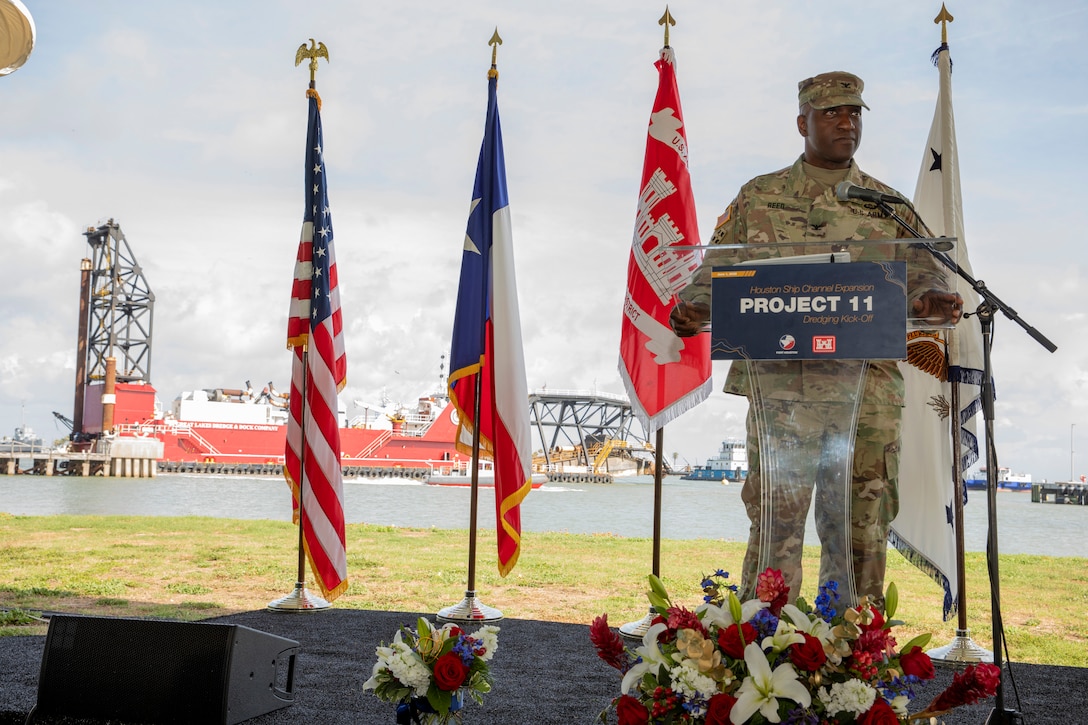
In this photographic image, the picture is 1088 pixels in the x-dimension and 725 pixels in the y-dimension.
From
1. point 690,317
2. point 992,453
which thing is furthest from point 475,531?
point 992,453

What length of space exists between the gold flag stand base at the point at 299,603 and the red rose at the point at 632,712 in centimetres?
295

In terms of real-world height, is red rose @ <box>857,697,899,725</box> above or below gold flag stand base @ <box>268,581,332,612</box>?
above

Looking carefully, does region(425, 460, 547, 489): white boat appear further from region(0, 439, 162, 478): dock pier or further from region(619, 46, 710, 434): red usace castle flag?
region(619, 46, 710, 434): red usace castle flag

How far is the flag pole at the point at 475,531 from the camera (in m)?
3.96

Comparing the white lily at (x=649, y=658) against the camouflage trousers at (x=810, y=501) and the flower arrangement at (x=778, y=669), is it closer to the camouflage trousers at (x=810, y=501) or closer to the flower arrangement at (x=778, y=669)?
the flower arrangement at (x=778, y=669)

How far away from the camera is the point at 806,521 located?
1.92 meters

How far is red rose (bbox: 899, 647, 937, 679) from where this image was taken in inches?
59.1

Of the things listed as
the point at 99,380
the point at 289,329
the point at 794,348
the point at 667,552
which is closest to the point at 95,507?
the point at 667,552

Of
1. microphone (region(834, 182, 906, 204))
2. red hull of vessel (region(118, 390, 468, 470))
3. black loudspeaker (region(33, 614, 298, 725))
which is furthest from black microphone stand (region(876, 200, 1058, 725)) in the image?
red hull of vessel (region(118, 390, 468, 470))

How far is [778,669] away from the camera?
143 cm

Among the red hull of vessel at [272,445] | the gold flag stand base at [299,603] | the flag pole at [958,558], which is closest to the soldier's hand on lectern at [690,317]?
the flag pole at [958,558]

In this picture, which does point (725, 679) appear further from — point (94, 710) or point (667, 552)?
point (667, 552)

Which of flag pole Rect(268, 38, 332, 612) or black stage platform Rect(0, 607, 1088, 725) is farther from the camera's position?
flag pole Rect(268, 38, 332, 612)

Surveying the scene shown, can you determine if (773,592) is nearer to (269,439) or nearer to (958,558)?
(958,558)
